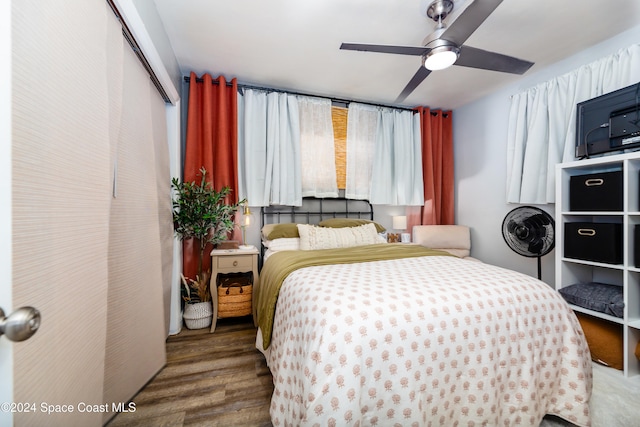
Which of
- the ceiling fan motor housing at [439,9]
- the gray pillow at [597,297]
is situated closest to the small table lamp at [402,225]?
the gray pillow at [597,297]

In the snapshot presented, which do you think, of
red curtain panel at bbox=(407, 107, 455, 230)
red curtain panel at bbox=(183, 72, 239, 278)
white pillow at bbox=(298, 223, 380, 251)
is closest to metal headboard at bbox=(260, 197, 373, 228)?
red curtain panel at bbox=(183, 72, 239, 278)

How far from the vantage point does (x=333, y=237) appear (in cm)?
263

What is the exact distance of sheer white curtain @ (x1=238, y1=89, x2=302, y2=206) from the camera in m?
3.04

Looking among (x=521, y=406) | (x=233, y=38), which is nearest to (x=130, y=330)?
(x=521, y=406)

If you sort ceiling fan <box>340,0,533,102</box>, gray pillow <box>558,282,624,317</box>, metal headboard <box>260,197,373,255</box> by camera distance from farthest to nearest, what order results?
metal headboard <box>260,197,373,255</box>, gray pillow <box>558,282,624,317</box>, ceiling fan <box>340,0,533,102</box>

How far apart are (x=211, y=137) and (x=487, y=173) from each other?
359 cm

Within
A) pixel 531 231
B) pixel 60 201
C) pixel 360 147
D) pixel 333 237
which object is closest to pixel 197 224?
pixel 333 237

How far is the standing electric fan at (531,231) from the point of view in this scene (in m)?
2.42

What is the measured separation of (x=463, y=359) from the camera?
1185 mm

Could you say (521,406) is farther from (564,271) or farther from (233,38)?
(233,38)

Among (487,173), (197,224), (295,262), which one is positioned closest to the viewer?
(295,262)

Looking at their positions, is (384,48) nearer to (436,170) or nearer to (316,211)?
(316,211)

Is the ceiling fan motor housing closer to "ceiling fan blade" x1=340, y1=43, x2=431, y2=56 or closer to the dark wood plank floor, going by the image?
"ceiling fan blade" x1=340, y1=43, x2=431, y2=56

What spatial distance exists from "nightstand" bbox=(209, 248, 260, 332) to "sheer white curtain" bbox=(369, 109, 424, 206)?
6.14 ft
